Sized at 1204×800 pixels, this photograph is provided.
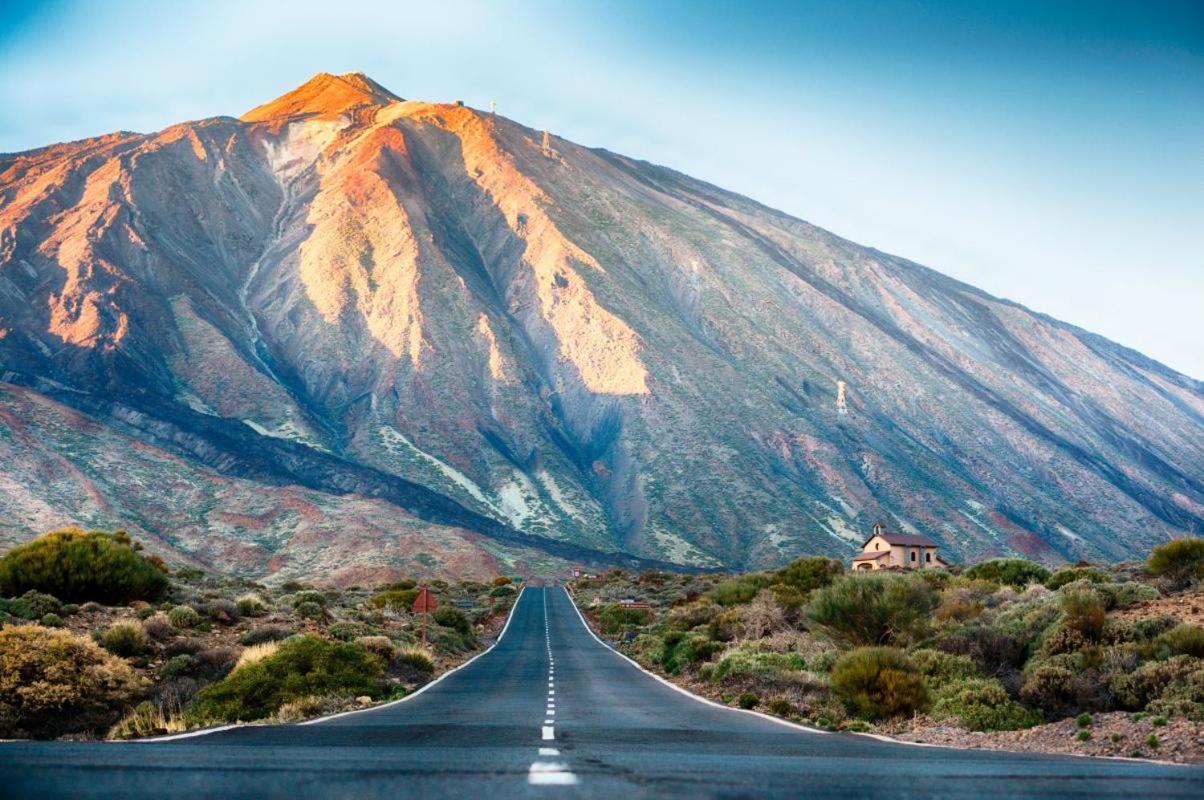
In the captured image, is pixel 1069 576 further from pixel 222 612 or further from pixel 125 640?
pixel 125 640

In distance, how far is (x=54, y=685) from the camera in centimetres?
1858

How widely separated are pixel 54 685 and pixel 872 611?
59.8 feet

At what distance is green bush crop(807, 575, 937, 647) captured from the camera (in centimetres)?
2533

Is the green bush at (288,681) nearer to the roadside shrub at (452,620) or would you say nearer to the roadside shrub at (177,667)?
the roadside shrub at (177,667)

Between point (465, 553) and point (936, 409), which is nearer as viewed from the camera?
point (465, 553)

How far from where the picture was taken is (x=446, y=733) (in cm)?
1258

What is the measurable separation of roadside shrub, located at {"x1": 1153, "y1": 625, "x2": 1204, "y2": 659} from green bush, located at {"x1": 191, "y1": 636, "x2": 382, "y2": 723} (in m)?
15.1

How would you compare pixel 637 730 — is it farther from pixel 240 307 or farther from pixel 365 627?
pixel 240 307

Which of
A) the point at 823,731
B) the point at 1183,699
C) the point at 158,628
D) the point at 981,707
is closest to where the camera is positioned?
the point at 823,731

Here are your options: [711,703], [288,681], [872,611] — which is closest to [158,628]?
[288,681]

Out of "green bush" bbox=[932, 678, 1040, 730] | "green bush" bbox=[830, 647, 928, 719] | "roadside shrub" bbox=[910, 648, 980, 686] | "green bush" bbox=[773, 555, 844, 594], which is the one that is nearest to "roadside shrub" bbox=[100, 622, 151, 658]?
"green bush" bbox=[830, 647, 928, 719]

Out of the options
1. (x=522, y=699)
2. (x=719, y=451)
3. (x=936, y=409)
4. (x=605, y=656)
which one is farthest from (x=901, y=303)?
(x=522, y=699)

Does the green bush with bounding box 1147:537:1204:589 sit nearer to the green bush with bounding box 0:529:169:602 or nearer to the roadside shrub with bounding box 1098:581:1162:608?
the roadside shrub with bounding box 1098:581:1162:608

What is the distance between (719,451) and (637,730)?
11229cm
